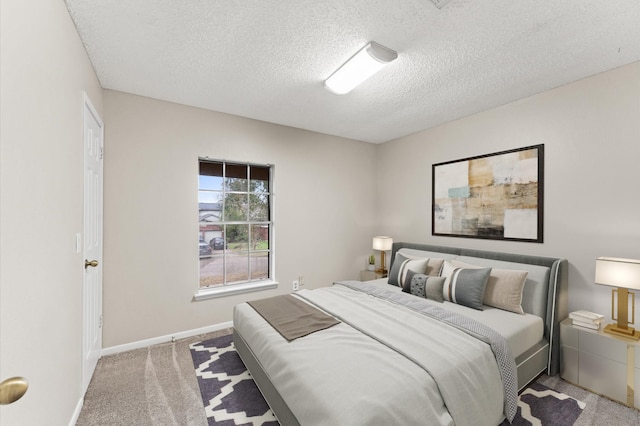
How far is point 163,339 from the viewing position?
3.02 metres

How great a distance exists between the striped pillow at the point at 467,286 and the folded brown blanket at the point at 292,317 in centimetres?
127

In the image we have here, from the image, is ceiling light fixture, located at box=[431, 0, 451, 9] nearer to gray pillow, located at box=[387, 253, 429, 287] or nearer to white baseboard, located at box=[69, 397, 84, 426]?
gray pillow, located at box=[387, 253, 429, 287]

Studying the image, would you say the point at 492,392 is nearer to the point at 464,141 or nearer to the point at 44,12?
the point at 464,141

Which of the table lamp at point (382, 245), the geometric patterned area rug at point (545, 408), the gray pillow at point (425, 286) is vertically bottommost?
the geometric patterned area rug at point (545, 408)

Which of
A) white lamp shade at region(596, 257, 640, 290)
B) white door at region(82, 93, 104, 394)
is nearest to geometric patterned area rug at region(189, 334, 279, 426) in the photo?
white door at region(82, 93, 104, 394)

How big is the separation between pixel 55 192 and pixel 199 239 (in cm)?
188

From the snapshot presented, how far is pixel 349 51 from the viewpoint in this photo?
6.97 feet

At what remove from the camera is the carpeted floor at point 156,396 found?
190cm

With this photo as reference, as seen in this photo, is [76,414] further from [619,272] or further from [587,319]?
[619,272]

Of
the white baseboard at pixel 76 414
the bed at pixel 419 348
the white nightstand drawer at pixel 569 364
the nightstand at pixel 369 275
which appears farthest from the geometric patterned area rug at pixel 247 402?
the nightstand at pixel 369 275

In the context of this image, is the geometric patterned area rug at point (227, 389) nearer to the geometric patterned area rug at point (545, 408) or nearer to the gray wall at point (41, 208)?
the gray wall at point (41, 208)

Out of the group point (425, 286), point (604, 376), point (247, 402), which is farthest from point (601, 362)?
point (247, 402)

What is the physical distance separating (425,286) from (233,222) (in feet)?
7.91

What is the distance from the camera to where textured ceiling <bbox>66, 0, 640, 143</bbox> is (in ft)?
5.64
